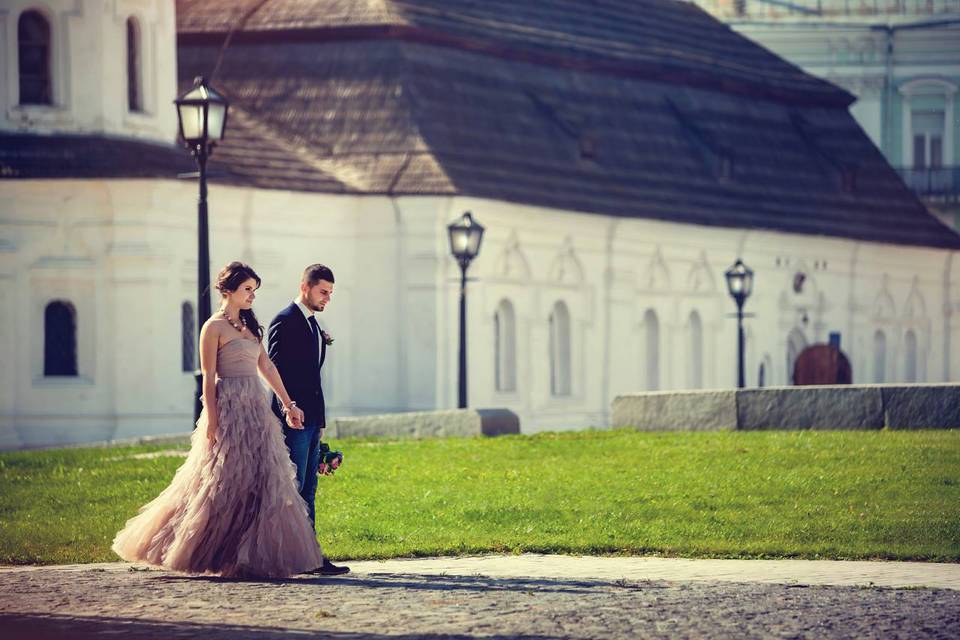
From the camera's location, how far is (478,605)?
13250 millimetres

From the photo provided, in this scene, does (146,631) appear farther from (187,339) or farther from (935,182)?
(935,182)

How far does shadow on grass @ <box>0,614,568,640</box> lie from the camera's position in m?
12.0

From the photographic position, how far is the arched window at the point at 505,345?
46344 mm

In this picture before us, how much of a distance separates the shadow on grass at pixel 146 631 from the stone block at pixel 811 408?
1304 centimetres

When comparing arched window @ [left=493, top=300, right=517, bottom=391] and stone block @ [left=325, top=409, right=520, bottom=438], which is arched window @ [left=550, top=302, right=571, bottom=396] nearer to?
arched window @ [left=493, top=300, right=517, bottom=391]

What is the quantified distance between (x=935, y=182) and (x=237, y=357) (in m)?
54.8

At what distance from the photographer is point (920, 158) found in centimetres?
6850

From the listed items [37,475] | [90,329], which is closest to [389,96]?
[90,329]

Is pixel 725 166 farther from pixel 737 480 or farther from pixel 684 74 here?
pixel 737 480

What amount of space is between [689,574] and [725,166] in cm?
3923

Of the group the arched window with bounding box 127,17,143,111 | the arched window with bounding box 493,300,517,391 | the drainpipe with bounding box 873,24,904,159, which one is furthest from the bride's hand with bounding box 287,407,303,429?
the drainpipe with bounding box 873,24,904,159

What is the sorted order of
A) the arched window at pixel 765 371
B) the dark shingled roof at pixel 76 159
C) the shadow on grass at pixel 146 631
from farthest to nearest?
the arched window at pixel 765 371, the dark shingled roof at pixel 76 159, the shadow on grass at pixel 146 631

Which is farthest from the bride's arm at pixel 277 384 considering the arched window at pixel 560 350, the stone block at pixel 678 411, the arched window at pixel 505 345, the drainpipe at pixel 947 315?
the drainpipe at pixel 947 315

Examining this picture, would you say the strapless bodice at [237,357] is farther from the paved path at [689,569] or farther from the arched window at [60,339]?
the arched window at [60,339]
